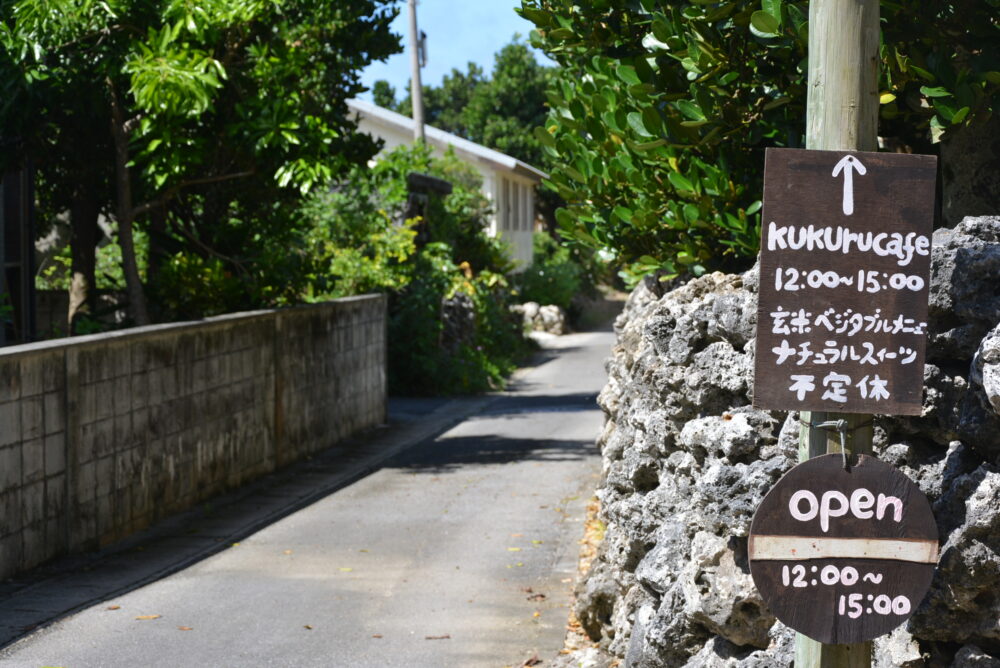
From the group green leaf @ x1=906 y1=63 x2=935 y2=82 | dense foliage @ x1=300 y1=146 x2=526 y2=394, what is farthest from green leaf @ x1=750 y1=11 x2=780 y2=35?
dense foliage @ x1=300 y1=146 x2=526 y2=394

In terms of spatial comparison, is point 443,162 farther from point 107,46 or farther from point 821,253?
point 821,253

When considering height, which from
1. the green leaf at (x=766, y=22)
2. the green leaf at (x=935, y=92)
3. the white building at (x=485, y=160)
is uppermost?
the white building at (x=485, y=160)

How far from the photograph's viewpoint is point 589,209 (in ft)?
24.7

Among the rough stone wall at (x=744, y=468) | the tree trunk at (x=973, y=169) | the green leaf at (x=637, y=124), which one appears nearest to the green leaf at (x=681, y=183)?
the green leaf at (x=637, y=124)

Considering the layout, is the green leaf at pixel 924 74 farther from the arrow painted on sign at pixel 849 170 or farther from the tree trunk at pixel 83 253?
the tree trunk at pixel 83 253

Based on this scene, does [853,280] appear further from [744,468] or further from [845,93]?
[744,468]

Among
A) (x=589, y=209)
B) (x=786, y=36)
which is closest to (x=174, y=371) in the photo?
(x=589, y=209)

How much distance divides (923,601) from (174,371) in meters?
8.05

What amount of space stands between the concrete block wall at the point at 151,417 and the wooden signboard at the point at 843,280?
239 inches

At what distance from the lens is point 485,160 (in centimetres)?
3628

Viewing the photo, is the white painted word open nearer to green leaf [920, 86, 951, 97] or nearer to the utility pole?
green leaf [920, 86, 951, 97]

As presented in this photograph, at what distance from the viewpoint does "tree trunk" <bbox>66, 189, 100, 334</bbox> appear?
531 inches

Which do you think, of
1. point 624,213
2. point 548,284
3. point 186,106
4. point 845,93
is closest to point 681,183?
point 624,213

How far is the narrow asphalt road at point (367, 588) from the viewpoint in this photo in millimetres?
7039
